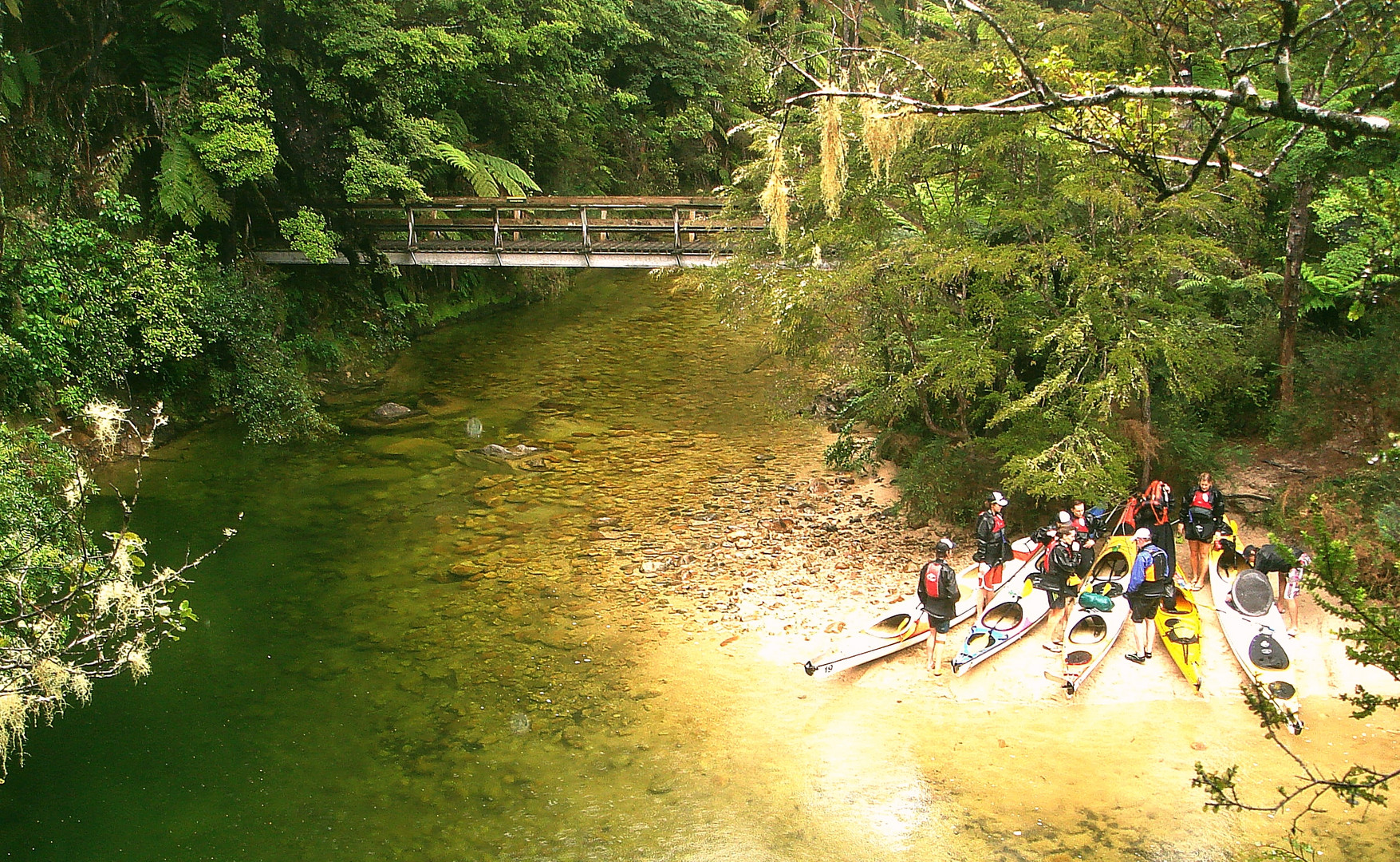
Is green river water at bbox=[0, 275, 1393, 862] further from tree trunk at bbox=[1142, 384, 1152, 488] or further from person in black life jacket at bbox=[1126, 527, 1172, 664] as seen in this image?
tree trunk at bbox=[1142, 384, 1152, 488]

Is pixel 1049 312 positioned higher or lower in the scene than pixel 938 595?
higher

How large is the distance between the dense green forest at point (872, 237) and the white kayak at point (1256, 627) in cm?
112

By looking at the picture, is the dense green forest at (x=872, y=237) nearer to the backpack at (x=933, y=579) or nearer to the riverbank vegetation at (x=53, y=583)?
the riverbank vegetation at (x=53, y=583)

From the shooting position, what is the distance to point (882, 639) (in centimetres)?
954

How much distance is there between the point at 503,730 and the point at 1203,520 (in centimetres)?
736

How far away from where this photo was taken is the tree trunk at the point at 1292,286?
37.6 ft

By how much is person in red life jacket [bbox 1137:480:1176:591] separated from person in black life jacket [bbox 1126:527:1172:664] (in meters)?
0.36

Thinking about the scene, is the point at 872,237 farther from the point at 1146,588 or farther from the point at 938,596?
the point at 1146,588

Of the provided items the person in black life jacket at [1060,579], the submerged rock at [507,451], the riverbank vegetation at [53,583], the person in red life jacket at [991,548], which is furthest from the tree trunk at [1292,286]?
the riverbank vegetation at [53,583]

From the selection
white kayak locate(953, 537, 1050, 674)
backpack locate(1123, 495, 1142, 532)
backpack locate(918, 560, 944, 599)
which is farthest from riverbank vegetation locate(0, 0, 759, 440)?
backpack locate(1123, 495, 1142, 532)

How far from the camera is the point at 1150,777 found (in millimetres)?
7770

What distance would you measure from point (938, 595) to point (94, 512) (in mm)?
10545

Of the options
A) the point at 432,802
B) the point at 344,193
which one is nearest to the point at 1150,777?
the point at 432,802

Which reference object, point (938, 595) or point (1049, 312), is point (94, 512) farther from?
point (1049, 312)
